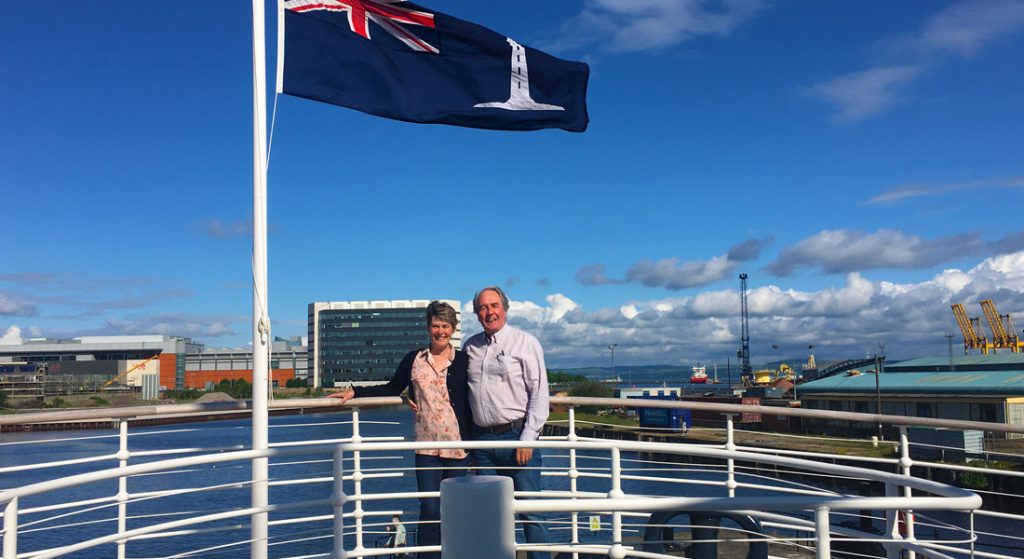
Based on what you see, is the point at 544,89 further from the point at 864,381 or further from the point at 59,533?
the point at 864,381

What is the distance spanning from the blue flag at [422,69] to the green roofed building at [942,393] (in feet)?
98.3

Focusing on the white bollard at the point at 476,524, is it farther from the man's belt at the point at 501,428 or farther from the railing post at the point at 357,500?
the man's belt at the point at 501,428

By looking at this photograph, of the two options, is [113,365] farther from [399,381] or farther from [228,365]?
[399,381]

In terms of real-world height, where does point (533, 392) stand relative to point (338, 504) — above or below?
above

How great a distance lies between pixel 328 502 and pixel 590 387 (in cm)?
5200

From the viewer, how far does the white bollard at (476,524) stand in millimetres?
2041

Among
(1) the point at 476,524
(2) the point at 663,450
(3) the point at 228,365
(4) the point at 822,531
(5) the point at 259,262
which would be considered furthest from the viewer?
(3) the point at 228,365

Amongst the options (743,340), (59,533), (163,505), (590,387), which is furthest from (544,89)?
(743,340)

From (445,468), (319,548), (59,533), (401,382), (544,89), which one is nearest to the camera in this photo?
(445,468)

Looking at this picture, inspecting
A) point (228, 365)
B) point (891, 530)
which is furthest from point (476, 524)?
point (228, 365)

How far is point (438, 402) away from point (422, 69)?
2.44m

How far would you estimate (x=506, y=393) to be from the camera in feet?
14.9

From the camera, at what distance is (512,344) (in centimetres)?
457

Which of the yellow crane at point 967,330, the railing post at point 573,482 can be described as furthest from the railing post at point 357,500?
the yellow crane at point 967,330
